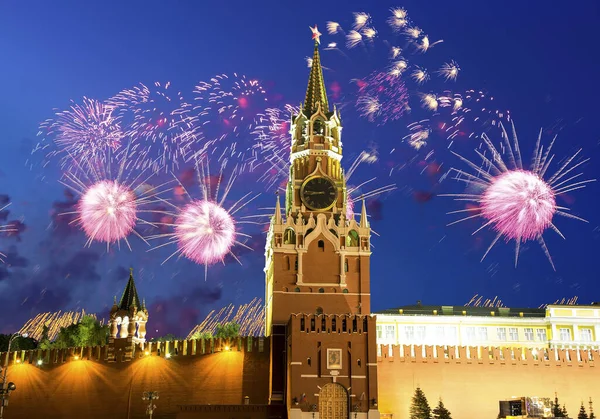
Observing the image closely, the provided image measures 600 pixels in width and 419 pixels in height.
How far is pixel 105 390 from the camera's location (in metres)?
58.3

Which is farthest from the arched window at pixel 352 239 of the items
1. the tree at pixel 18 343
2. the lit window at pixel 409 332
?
the tree at pixel 18 343

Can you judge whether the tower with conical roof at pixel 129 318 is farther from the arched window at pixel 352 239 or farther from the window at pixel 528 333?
the window at pixel 528 333

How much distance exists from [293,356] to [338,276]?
10126 mm

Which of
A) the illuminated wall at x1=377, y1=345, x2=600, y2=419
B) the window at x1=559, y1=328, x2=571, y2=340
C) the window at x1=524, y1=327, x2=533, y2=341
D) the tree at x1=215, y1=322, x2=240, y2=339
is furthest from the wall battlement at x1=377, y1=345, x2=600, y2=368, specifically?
the tree at x1=215, y1=322, x2=240, y2=339

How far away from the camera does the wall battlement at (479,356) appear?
56094 millimetres

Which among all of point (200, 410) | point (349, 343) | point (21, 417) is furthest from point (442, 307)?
point (21, 417)

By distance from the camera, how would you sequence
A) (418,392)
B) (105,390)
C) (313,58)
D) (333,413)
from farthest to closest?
(313,58), (105,390), (418,392), (333,413)

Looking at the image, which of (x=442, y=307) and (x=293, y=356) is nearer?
(x=293, y=356)

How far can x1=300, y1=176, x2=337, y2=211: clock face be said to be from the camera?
62.4 m

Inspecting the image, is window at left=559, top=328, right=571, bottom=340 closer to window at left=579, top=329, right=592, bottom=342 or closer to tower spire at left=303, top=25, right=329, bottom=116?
window at left=579, top=329, right=592, bottom=342

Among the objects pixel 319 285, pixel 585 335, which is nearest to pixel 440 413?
pixel 319 285

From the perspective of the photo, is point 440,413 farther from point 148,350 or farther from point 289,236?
point 148,350

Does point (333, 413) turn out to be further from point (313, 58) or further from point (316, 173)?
point (313, 58)

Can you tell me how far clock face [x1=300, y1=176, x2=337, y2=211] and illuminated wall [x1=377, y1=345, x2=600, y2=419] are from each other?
42.3 feet
